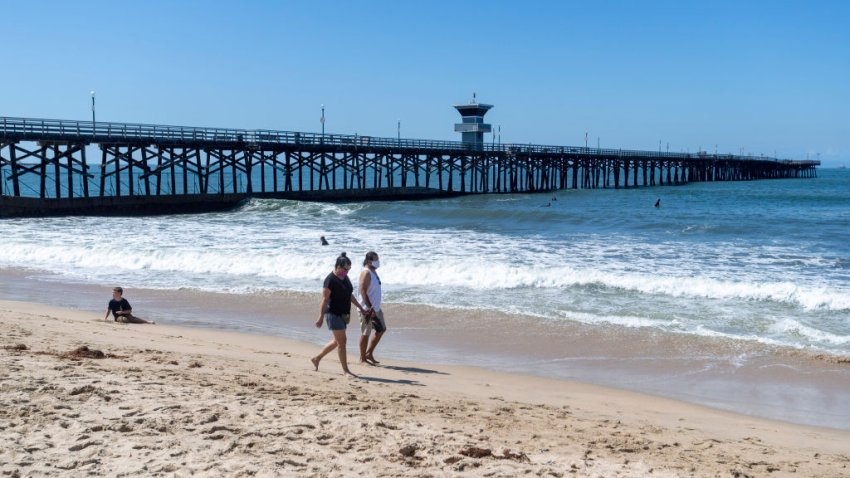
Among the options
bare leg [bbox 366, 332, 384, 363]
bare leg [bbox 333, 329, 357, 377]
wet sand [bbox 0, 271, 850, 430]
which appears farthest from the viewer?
bare leg [bbox 366, 332, 384, 363]

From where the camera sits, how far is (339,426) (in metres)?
5.75

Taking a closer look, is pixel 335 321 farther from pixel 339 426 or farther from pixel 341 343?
pixel 339 426

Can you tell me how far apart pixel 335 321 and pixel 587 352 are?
144 inches

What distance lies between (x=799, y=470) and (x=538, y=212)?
27.8 metres

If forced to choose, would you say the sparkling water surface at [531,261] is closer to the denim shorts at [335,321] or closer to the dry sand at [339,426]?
the dry sand at [339,426]

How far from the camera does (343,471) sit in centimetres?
493

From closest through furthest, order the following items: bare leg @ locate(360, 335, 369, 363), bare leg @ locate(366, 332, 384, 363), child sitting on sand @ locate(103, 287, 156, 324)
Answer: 1. bare leg @ locate(360, 335, 369, 363)
2. bare leg @ locate(366, 332, 384, 363)
3. child sitting on sand @ locate(103, 287, 156, 324)

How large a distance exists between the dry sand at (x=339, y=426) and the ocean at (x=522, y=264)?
222 cm

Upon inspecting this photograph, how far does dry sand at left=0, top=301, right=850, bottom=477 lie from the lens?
5.00 meters

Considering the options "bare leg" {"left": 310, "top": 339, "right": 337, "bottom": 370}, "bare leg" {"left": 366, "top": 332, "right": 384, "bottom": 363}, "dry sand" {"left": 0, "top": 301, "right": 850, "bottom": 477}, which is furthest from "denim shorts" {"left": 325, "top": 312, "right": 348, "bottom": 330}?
"bare leg" {"left": 366, "top": 332, "right": 384, "bottom": 363}

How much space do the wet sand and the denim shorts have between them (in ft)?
5.55

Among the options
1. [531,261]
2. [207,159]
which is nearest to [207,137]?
[207,159]

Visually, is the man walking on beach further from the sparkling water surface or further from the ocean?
the sparkling water surface

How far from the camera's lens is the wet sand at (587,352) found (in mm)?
8297
